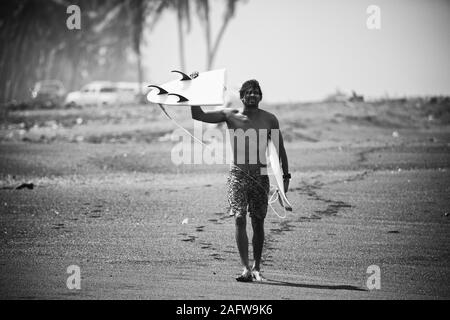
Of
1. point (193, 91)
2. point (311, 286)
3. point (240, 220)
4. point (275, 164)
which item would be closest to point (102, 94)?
point (193, 91)

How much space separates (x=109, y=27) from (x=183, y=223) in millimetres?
54648

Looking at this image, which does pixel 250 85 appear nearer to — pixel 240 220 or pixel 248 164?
pixel 248 164

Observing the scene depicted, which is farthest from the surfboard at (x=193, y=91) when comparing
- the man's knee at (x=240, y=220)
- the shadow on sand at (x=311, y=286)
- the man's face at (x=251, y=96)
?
the shadow on sand at (x=311, y=286)

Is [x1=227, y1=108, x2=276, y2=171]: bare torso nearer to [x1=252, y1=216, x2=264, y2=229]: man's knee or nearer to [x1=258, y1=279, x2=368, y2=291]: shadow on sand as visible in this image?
[x1=252, y1=216, x2=264, y2=229]: man's knee

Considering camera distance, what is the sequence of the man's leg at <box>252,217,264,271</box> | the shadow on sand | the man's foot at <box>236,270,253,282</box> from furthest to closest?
the man's leg at <box>252,217,264,271</box>, the man's foot at <box>236,270,253,282</box>, the shadow on sand

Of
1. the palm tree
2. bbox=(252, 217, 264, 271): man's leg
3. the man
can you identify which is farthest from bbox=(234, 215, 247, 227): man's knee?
the palm tree

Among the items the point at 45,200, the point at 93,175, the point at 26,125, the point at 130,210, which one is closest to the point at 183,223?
the point at 130,210

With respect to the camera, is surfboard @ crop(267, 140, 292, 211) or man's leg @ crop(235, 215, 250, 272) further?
surfboard @ crop(267, 140, 292, 211)

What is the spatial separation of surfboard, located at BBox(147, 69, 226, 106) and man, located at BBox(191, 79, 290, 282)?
115 mm

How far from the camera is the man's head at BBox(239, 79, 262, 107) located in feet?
27.5

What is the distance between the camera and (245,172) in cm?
838

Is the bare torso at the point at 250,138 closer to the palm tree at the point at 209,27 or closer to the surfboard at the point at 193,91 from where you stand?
the surfboard at the point at 193,91

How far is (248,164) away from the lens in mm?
8414
